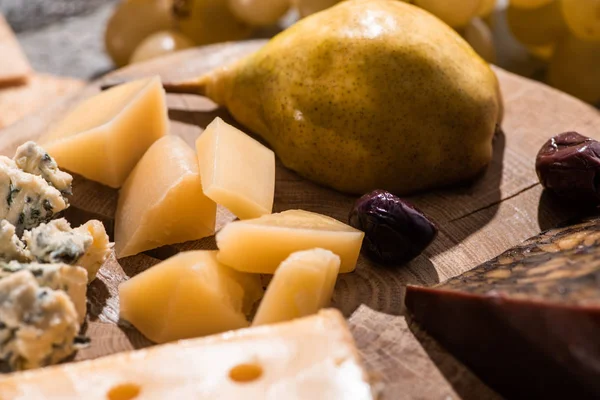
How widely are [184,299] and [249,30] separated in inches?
62.0

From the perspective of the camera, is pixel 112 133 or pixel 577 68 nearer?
pixel 112 133

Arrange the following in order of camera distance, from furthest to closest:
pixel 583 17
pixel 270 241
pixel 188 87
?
pixel 583 17
pixel 188 87
pixel 270 241

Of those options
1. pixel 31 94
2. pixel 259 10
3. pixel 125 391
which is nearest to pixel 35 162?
pixel 125 391

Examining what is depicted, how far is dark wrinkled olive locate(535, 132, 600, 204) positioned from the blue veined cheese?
95cm

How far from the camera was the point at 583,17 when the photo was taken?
193 centimetres

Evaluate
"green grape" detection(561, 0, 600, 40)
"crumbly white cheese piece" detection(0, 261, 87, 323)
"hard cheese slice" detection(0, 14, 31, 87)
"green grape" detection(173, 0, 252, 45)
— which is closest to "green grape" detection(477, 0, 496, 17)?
"green grape" detection(561, 0, 600, 40)

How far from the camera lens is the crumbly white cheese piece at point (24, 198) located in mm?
1246

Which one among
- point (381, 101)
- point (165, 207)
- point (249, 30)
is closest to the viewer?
point (165, 207)

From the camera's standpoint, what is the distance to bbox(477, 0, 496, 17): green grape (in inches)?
79.5

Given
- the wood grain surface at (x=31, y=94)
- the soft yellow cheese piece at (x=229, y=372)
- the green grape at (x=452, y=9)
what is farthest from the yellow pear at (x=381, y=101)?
the wood grain surface at (x=31, y=94)

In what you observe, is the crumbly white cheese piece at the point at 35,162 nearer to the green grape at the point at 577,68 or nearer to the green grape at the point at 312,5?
the green grape at the point at 312,5

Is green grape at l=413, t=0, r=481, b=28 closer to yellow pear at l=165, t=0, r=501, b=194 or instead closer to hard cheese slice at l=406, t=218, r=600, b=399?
yellow pear at l=165, t=0, r=501, b=194

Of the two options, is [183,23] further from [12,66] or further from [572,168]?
[572,168]

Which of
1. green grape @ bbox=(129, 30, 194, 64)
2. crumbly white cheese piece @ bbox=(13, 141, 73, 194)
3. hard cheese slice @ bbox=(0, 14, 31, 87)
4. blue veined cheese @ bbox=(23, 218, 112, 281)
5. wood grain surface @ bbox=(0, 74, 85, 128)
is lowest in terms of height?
wood grain surface @ bbox=(0, 74, 85, 128)
